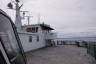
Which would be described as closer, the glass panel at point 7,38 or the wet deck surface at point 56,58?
the glass panel at point 7,38

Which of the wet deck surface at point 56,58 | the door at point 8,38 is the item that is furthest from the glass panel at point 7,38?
the wet deck surface at point 56,58

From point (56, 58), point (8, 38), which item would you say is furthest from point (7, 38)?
point (56, 58)

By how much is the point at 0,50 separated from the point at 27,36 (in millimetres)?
12543

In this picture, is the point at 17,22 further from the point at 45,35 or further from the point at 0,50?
the point at 0,50

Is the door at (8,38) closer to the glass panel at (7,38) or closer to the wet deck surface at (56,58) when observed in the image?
the glass panel at (7,38)

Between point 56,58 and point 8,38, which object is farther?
point 56,58

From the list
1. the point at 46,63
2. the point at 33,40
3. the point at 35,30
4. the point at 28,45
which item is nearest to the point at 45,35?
the point at 35,30

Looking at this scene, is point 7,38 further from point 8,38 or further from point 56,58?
point 56,58

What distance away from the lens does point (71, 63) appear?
7.70 m

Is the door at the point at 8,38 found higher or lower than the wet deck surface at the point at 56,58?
higher

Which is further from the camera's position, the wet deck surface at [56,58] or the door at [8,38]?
the wet deck surface at [56,58]

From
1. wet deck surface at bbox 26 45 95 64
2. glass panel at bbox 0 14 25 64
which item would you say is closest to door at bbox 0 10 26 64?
glass panel at bbox 0 14 25 64

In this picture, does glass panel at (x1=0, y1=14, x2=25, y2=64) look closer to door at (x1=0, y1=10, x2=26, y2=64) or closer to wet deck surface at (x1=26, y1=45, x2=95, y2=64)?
door at (x1=0, y1=10, x2=26, y2=64)

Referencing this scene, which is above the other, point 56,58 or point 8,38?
point 8,38
